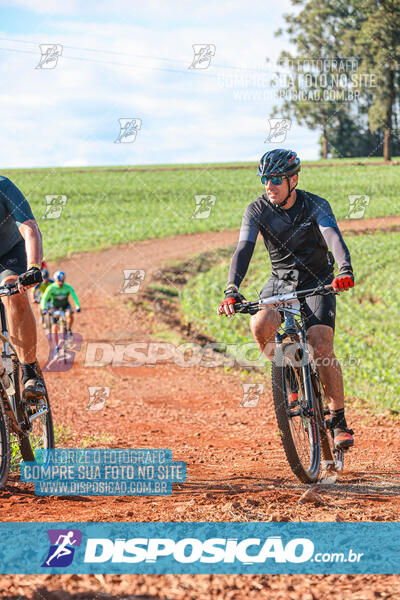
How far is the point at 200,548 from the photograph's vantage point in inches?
139

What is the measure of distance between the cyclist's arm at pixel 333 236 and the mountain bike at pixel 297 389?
28 centimetres

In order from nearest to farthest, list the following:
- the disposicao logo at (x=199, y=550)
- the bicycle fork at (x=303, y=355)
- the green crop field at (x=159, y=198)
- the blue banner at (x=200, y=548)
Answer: the blue banner at (x=200, y=548) < the disposicao logo at (x=199, y=550) < the bicycle fork at (x=303, y=355) < the green crop field at (x=159, y=198)

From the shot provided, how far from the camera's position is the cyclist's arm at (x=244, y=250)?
5121 millimetres

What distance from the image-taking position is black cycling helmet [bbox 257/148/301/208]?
5039 millimetres

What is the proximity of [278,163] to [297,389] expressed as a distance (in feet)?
5.99

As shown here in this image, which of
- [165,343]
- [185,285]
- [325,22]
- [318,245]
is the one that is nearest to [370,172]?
[325,22]

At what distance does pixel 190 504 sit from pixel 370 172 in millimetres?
39163

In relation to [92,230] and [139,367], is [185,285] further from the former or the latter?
[92,230]

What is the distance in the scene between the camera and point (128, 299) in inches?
831

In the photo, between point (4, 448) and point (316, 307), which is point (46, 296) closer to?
point (4, 448)

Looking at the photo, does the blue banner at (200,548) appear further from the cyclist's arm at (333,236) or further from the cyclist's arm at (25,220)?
the cyclist's arm at (25,220)

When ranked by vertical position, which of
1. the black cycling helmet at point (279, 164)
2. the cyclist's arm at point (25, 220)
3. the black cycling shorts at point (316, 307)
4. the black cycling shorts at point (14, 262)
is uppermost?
the black cycling helmet at point (279, 164)

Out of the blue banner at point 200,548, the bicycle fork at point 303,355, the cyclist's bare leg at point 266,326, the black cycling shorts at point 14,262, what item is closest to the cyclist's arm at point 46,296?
the black cycling shorts at point 14,262

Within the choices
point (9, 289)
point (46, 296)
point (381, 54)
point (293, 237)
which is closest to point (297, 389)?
point (293, 237)
